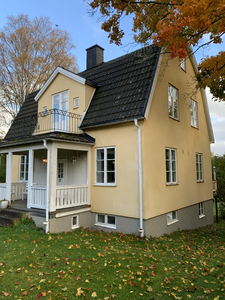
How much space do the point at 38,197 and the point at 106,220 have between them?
3.03 meters

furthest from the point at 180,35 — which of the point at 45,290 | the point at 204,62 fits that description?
the point at 45,290

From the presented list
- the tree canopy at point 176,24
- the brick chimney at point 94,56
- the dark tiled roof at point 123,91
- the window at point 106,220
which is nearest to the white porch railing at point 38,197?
the window at point 106,220

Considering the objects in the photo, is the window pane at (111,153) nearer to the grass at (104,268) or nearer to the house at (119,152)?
the house at (119,152)

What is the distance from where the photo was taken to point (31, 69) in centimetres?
2058

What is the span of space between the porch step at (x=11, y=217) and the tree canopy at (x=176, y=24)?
8.18 m

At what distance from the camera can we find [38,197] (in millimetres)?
8719

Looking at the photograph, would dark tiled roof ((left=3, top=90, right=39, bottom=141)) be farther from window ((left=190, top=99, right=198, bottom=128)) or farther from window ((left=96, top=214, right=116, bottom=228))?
window ((left=190, top=99, right=198, bottom=128))

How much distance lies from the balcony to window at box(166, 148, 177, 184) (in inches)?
171

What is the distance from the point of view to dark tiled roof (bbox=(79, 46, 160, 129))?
8.45m

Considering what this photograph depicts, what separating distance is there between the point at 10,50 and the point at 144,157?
1892 centimetres

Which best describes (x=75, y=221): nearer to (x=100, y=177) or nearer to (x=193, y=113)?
(x=100, y=177)

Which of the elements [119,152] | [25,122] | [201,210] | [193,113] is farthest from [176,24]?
[25,122]

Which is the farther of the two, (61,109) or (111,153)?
(61,109)

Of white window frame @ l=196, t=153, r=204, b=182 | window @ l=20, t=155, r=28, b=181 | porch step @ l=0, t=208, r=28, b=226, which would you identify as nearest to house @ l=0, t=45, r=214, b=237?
white window frame @ l=196, t=153, r=204, b=182
